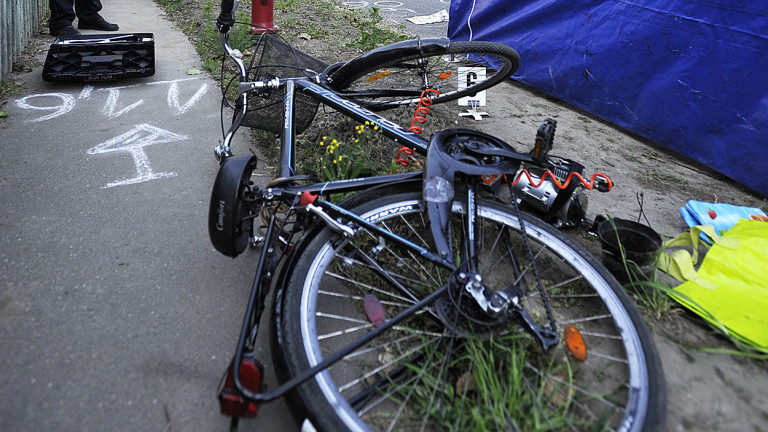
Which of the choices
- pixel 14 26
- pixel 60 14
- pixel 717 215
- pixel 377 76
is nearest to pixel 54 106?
pixel 14 26

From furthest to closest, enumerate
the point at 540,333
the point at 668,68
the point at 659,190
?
the point at 668,68
the point at 659,190
the point at 540,333

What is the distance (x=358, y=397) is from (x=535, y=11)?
414 centimetres

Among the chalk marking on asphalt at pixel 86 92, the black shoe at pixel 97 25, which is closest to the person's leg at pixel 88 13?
the black shoe at pixel 97 25

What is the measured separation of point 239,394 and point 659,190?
2.91 meters

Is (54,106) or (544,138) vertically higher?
(544,138)

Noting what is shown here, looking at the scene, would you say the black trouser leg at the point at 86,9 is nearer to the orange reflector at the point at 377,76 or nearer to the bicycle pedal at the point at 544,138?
the orange reflector at the point at 377,76

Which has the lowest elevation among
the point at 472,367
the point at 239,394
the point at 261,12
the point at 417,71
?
the point at 472,367

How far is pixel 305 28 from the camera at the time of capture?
6277 mm

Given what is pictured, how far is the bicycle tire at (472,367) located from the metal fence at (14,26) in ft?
14.0

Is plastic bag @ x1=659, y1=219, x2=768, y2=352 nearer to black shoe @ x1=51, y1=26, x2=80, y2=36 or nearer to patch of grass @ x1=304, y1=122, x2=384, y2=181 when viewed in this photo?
patch of grass @ x1=304, y1=122, x2=384, y2=181

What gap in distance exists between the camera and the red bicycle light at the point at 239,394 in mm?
1243

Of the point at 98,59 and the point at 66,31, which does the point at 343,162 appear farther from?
the point at 66,31

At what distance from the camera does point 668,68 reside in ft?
11.3

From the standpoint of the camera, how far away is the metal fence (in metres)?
4.28
